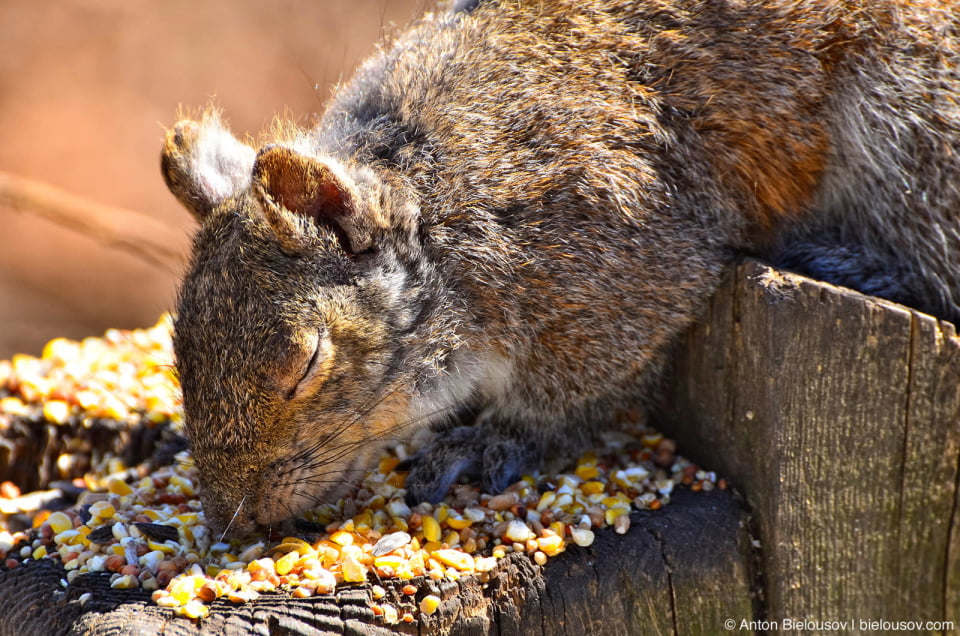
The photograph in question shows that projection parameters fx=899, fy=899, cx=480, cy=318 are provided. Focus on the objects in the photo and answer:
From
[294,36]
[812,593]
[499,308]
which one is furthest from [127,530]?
[294,36]

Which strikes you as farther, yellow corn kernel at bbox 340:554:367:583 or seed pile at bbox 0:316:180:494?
seed pile at bbox 0:316:180:494

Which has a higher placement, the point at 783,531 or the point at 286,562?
the point at 286,562

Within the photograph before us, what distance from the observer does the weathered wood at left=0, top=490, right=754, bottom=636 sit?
2107 mm

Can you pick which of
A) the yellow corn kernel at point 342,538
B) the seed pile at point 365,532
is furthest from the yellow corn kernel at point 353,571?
the yellow corn kernel at point 342,538

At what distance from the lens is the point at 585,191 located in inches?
102

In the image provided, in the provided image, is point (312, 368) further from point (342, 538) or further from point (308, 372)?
point (342, 538)

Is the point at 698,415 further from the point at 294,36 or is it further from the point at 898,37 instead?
the point at 294,36

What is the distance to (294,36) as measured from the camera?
24.1 ft

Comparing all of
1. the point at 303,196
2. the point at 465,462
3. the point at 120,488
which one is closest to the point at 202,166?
the point at 303,196

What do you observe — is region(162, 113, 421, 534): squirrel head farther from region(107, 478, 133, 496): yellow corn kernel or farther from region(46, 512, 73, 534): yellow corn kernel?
region(107, 478, 133, 496): yellow corn kernel

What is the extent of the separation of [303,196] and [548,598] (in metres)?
1.20

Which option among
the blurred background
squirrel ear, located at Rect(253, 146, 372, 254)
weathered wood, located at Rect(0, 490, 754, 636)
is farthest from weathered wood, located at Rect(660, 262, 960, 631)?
the blurred background

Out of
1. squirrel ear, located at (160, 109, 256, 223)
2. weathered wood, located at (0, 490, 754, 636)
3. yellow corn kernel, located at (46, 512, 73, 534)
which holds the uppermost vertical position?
squirrel ear, located at (160, 109, 256, 223)

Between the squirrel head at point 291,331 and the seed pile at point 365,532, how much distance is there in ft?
0.50
